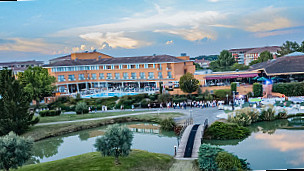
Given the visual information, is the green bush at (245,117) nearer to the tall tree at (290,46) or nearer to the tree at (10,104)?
the tree at (10,104)

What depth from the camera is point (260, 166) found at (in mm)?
19188

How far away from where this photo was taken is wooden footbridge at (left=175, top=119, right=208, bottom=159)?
20789 millimetres

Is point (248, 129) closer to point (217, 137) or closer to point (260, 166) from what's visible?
point (217, 137)

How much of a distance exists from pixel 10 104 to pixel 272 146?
23.7 meters

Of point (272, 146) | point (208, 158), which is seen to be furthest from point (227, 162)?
point (272, 146)

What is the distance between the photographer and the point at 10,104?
92.8 feet

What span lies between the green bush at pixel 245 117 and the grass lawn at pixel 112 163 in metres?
11.0

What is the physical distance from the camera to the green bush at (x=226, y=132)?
85.6 ft

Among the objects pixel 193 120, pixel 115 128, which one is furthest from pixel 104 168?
pixel 193 120

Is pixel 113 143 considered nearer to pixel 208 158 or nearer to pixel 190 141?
pixel 208 158

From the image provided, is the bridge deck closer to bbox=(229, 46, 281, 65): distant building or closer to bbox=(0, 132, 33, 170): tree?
bbox=(0, 132, 33, 170): tree

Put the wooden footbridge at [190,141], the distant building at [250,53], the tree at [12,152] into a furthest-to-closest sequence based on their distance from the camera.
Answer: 1. the distant building at [250,53]
2. the wooden footbridge at [190,141]
3. the tree at [12,152]

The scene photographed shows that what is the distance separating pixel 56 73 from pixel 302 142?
48606 millimetres

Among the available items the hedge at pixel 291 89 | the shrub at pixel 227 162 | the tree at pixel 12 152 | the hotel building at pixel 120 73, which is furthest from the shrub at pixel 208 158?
the hotel building at pixel 120 73
